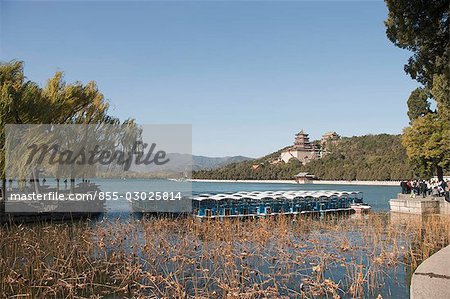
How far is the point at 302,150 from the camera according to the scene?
13700 cm

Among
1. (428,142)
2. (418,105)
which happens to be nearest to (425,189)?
(428,142)

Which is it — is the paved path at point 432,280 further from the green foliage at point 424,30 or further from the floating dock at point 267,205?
the floating dock at point 267,205

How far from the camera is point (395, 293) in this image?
911cm

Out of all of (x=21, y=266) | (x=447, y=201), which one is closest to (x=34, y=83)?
(x=21, y=266)

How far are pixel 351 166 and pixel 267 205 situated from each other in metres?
71.6

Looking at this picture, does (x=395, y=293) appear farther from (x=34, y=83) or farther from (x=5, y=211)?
(x=34, y=83)

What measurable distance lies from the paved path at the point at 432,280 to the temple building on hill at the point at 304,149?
124 meters

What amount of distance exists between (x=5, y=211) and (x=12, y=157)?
2.64 m

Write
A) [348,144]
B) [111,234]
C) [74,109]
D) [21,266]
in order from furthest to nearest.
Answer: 1. [348,144]
2. [74,109]
3. [111,234]
4. [21,266]

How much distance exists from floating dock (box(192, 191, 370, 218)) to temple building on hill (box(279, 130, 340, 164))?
4059 inches

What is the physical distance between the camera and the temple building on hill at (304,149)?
442 feet

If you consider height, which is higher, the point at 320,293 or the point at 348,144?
the point at 348,144

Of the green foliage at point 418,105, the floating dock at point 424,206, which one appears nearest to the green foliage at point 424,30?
the floating dock at point 424,206

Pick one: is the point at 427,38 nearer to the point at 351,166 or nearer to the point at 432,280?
the point at 432,280
